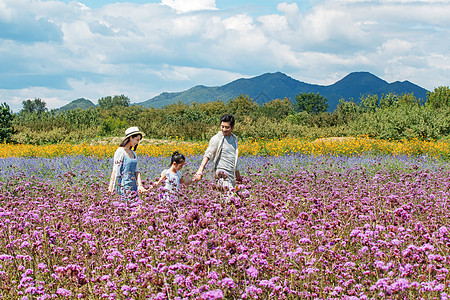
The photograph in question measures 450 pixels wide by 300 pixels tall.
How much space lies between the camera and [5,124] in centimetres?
2886

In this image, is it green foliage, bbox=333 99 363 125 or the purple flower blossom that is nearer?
the purple flower blossom

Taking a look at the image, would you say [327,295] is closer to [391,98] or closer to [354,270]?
[354,270]

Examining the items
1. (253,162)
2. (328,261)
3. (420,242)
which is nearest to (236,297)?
(328,261)

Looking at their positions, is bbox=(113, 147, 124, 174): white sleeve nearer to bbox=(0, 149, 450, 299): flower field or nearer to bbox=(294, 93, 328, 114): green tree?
bbox=(0, 149, 450, 299): flower field

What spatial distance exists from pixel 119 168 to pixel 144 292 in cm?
344

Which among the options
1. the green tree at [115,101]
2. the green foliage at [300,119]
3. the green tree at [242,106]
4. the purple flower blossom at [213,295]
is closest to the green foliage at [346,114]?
the green foliage at [300,119]

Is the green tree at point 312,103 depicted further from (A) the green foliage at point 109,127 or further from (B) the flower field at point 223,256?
(B) the flower field at point 223,256

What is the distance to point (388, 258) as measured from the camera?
3590mm

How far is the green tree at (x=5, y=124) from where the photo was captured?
28109 mm

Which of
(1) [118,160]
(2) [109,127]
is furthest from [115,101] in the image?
(1) [118,160]

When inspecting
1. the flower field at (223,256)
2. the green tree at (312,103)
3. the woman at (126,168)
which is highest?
the green tree at (312,103)

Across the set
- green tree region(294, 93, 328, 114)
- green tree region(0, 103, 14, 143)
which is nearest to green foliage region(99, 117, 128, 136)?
green tree region(0, 103, 14, 143)

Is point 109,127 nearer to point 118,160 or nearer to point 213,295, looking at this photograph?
point 118,160

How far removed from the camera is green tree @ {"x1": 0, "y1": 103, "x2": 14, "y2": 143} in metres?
28.1
